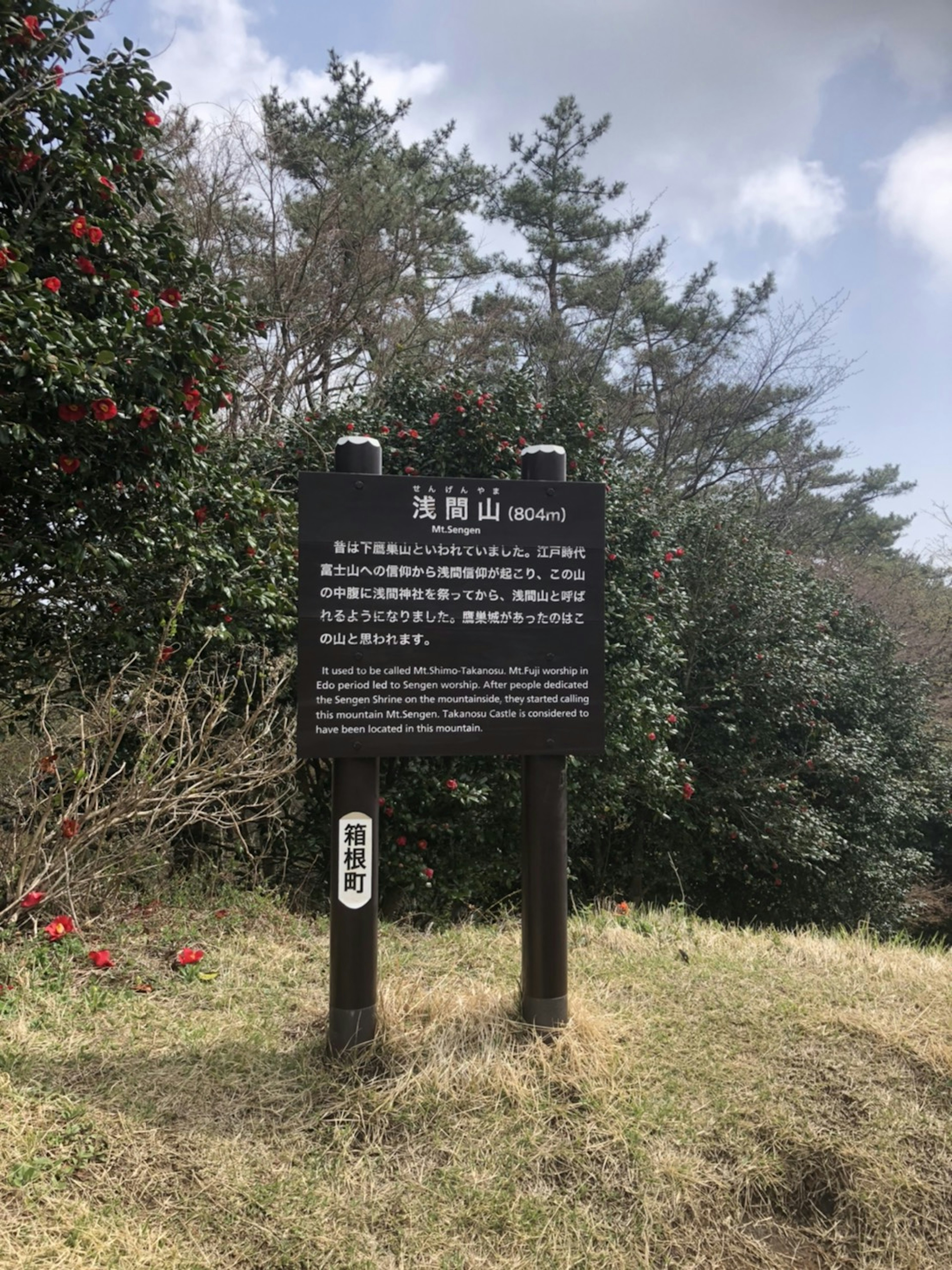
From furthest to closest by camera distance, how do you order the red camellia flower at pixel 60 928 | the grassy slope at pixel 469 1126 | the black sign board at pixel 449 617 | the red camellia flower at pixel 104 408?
the red camellia flower at pixel 60 928 < the red camellia flower at pixel 104 408 < the black sign board at pixel 449 617 < the grassy slope at pixel 469 1126

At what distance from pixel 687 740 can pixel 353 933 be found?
19.3 ft

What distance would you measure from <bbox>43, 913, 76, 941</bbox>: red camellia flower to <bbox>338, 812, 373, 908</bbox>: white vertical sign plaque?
1522 millimetres

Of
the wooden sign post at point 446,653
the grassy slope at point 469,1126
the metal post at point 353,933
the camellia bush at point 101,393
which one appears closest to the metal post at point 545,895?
the wooden sign post at point 446,653

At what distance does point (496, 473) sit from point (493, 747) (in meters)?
3.43

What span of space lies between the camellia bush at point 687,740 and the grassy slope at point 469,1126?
195 cm

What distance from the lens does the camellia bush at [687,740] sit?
5.74 meters

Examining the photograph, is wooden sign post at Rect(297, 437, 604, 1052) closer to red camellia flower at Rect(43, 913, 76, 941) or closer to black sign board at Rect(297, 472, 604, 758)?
black sign board at Rect(297, 472, 604, 758)

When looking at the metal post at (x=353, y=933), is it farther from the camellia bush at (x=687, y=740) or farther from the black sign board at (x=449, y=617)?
the camellia bush at (x=687, y=740)

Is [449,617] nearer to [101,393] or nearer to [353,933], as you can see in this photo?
[353,933]

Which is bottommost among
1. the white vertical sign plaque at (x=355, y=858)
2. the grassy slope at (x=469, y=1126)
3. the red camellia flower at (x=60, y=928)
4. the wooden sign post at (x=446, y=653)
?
the grassy slope at (x=469, y=1126)

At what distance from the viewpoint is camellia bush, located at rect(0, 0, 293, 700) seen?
142 inches

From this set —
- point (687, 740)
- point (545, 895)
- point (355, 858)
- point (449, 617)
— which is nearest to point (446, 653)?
point (449, 617)

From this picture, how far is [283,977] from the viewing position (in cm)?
393

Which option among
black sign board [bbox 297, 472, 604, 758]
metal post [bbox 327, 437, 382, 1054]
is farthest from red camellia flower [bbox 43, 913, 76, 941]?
black sign board [bbox 297, 472, 604, 758]
